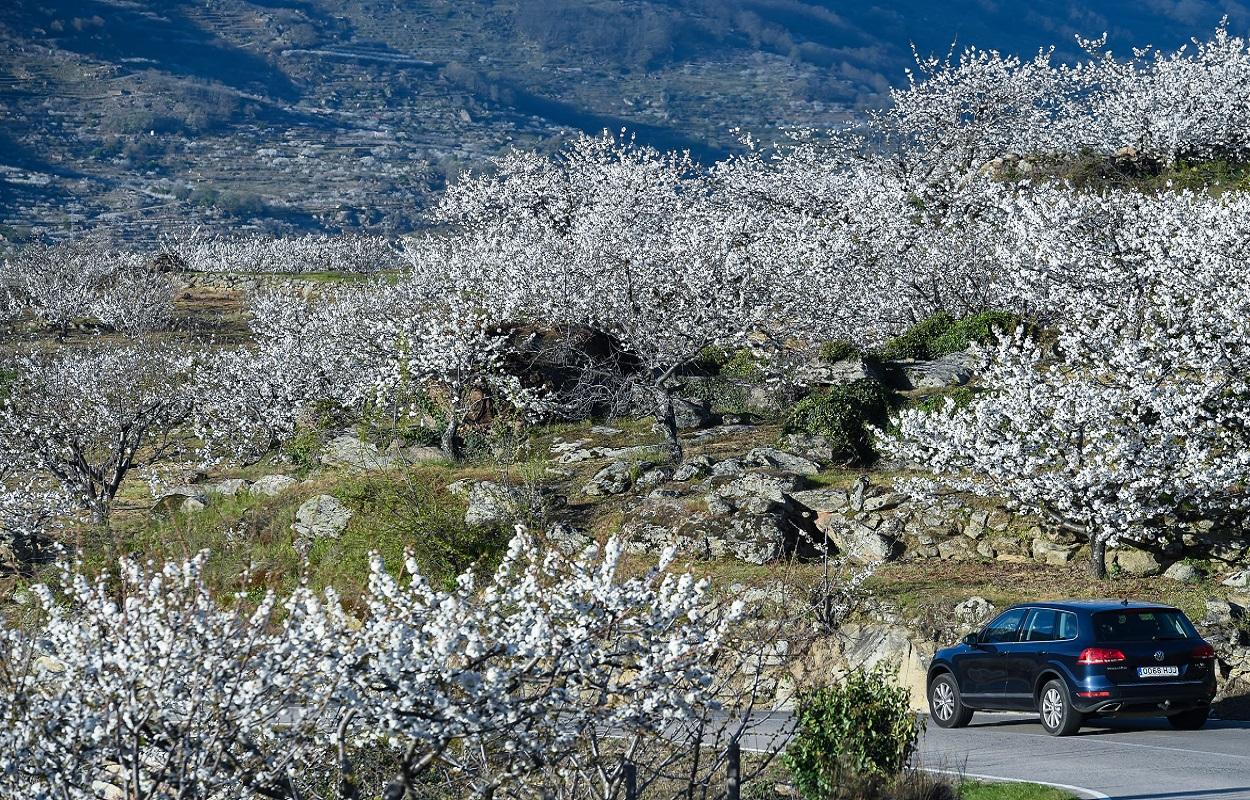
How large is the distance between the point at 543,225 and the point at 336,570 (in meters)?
28.4

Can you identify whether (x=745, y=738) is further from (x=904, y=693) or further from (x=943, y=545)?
(x=943, y=545)

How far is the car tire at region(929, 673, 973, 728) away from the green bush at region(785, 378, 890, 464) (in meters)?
9.09

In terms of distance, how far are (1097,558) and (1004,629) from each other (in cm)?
491

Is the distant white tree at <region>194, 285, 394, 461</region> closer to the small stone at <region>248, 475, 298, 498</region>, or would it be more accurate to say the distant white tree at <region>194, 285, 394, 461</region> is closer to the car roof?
the small stone at <region>248, 475, 298, 498</region>

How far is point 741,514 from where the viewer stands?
2133cm

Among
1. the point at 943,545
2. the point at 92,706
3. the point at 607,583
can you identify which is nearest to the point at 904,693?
the point at 607,583

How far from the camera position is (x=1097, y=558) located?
61.4ft

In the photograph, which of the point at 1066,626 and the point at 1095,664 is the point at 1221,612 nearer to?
the point at 1066,626

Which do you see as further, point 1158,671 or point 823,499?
point 823,499

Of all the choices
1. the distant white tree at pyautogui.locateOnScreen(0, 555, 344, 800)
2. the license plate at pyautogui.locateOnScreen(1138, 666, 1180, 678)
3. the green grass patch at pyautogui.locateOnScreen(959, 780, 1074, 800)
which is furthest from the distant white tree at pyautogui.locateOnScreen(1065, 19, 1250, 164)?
the distant white tree at pyautogui.locateOnScreen(0, 555, 344, 800)

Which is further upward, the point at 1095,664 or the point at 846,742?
the point at 846,742

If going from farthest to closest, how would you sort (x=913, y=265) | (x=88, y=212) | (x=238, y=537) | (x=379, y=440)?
(x=88, y=212)
(x=913, y=265)
(x=379, y=440)
(x=238, y=537)

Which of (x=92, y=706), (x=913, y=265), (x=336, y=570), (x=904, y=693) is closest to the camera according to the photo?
(x=92, y=706)

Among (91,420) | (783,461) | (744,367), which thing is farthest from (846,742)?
(744,367)
